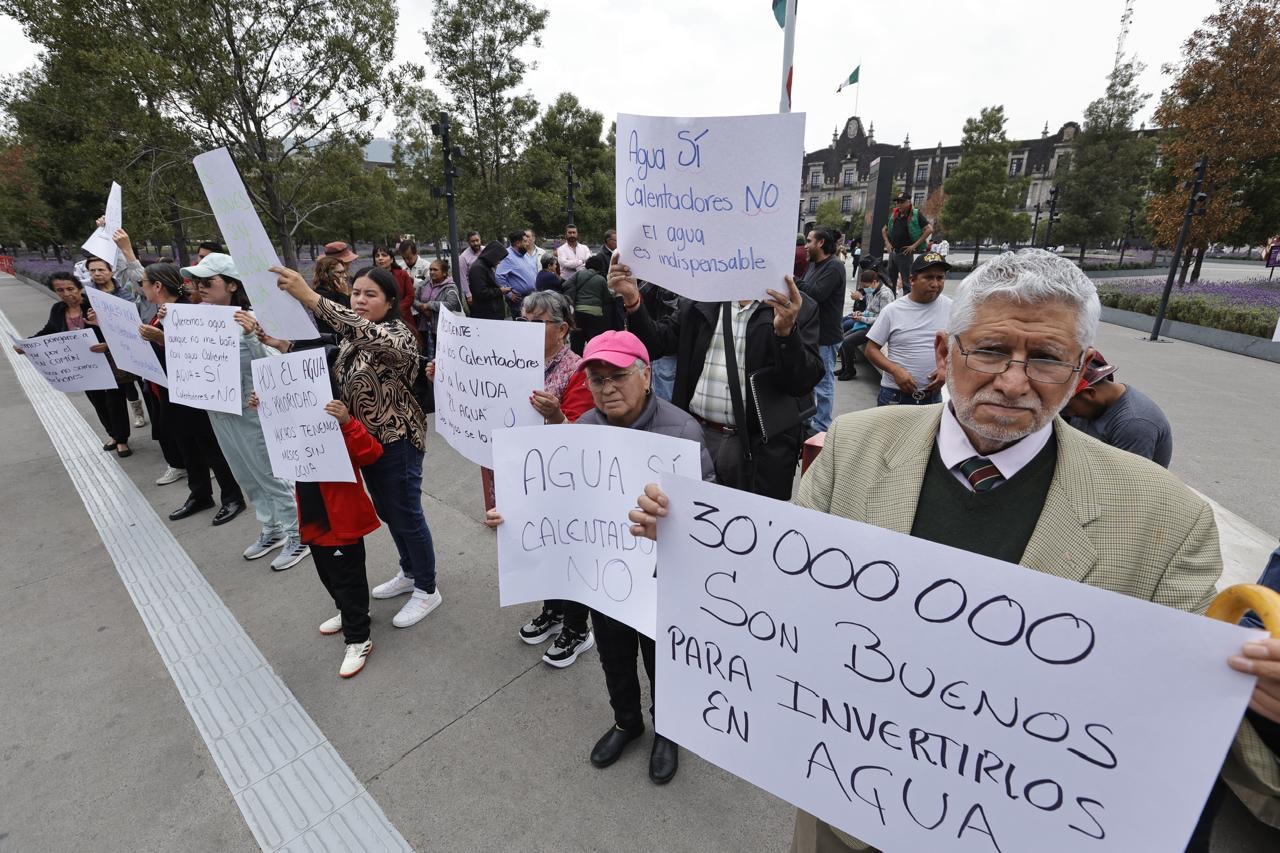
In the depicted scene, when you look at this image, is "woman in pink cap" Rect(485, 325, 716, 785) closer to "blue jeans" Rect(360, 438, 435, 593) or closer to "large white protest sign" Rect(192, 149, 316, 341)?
"blue jeans" Rect(360, 438, 435, 593)

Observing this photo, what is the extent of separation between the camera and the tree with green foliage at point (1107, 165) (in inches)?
1185

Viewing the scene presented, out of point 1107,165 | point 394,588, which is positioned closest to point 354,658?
point 394,588

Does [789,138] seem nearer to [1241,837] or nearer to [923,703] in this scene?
[923,703]

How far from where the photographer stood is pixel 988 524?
4.13ft

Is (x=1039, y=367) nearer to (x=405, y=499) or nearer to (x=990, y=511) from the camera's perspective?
(x=990, y=511)

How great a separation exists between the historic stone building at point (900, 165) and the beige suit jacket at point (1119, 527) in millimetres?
69354

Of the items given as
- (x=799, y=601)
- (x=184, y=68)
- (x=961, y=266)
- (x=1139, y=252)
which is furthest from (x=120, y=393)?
(x=1139, y=252)

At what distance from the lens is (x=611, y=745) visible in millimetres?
2463

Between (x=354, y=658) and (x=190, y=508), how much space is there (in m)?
3.08

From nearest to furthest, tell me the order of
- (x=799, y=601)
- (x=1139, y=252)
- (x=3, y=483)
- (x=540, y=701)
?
(x=799, y=601), (x=540, y=701), (x=3, y=483), (x=1139, y=252)

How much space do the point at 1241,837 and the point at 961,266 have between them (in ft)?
99.1

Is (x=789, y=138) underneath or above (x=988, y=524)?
above

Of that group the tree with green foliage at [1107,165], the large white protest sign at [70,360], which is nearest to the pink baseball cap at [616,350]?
the large white protest sign at [70,360]

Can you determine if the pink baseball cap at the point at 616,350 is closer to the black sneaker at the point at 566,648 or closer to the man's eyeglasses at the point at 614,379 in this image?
the man's eyeglasses at the point at 614,379
